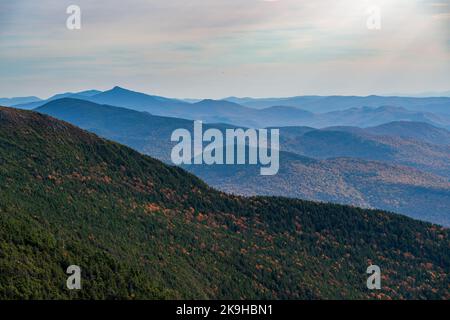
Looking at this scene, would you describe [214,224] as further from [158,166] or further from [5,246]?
[5,246]

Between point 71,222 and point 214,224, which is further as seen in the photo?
point 214,224

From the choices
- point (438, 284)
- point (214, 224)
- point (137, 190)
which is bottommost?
point (438, 284)
